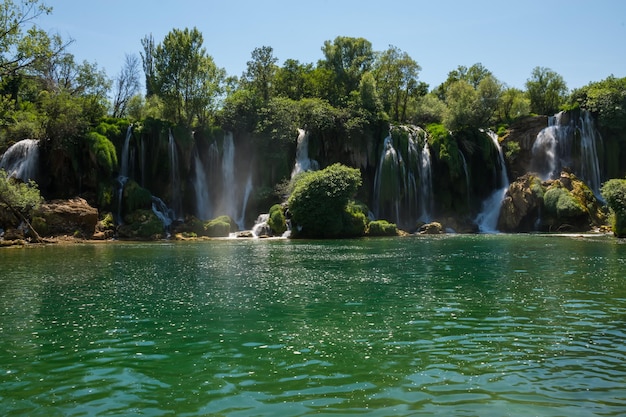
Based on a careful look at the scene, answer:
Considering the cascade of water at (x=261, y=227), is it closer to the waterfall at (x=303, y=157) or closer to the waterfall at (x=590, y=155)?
the waterfall at (x=303, y=157)

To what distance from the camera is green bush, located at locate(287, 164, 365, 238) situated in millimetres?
49594

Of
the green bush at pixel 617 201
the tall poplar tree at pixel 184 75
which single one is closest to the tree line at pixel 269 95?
the tall poplar tree at pixel 184 75

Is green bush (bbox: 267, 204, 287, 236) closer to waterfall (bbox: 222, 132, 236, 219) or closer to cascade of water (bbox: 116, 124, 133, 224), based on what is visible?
waterfall (bbox: 222, 132, 236, 219)

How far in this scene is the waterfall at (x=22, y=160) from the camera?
4997 cm

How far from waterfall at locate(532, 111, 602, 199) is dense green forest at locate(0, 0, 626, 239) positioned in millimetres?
1848

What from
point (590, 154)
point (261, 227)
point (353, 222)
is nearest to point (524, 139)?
point (590, 154)

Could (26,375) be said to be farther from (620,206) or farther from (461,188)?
(461,188)

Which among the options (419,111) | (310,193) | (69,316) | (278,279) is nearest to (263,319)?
(69,316)

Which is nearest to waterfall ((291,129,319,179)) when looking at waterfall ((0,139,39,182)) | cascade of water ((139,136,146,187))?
cascade of water ((139,136,146,187))

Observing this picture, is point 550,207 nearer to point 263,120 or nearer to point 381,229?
point 381,229

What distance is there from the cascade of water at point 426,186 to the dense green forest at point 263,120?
1270 mm

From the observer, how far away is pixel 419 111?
259ft

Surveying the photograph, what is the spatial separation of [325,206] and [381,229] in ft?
20.7

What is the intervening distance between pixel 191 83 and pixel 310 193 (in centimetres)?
2567
